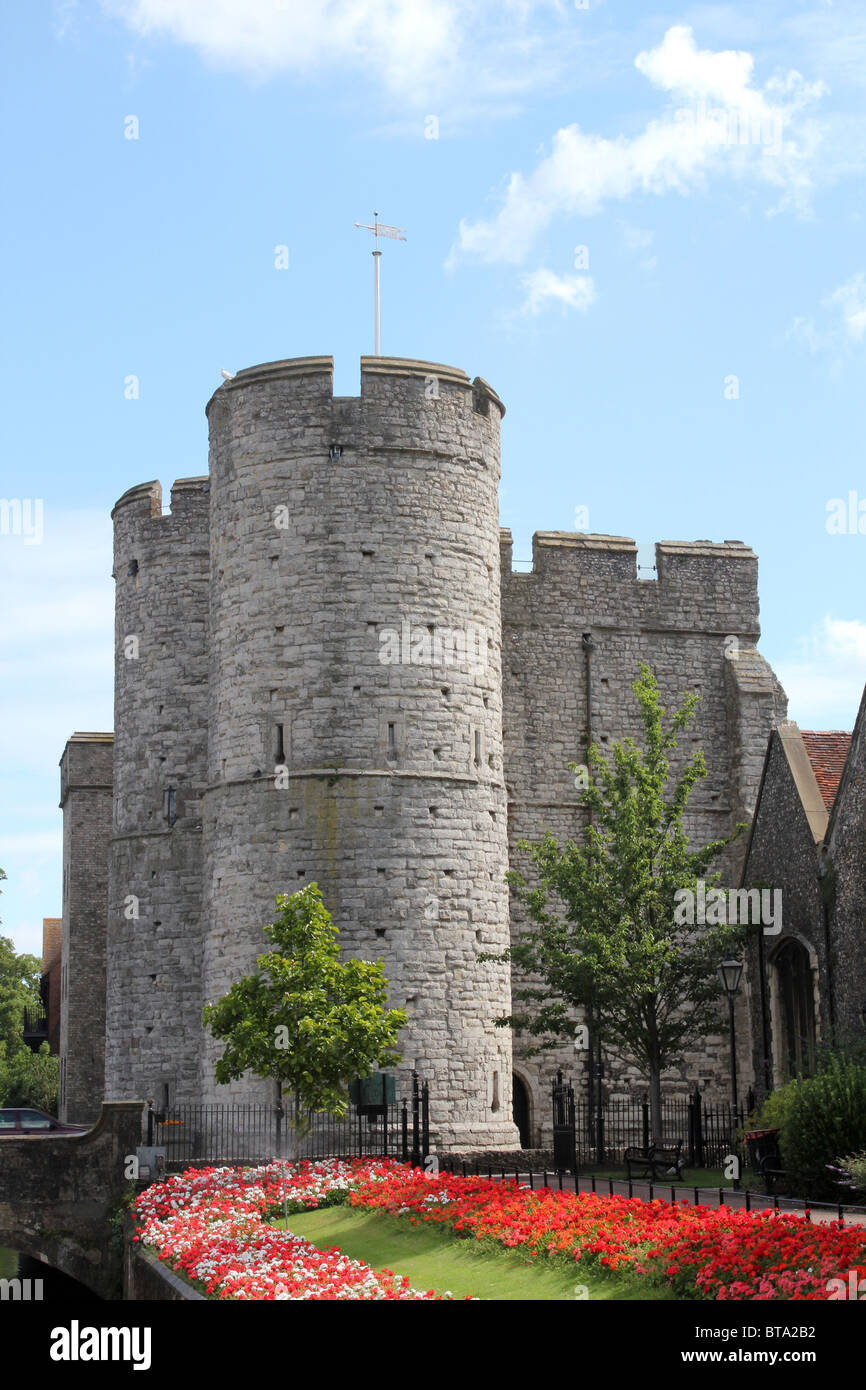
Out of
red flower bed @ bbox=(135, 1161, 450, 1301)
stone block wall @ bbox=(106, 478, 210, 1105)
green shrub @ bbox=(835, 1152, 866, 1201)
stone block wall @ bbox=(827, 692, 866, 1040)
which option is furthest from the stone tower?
green shrub @ bbox=(835, 1152, 866, 1201)

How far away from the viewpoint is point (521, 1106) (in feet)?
114

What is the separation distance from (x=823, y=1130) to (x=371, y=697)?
1321 cm

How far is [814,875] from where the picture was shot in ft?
89.2

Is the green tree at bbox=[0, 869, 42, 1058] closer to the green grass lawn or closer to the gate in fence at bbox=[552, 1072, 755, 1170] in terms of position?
the gate in fence at bbox=[552, 1072, 755, 1170]

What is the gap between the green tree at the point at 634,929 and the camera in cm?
2984

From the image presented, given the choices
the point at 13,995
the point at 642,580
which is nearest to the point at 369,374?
the point at 642,580

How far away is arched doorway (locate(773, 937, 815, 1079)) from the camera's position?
2745cm

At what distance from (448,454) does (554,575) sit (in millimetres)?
5584

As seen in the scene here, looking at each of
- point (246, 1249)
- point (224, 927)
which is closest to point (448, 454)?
point (224, 927)

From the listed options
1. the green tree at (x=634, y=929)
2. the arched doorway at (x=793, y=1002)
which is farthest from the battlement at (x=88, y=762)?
the arched doorway at (x=793, y=1002)

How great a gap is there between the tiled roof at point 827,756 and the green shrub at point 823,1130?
7988mm

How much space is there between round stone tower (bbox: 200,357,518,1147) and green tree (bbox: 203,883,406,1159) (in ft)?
14.2

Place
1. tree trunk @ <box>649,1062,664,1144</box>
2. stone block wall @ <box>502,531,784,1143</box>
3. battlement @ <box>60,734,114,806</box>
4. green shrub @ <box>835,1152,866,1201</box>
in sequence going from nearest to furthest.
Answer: green shrub @ <box>835,1152,866,1201</box>
tree trunk @ <box>649,1062,664,1144</box>
stone block wall @ <box>502,531,784,1143</box>
battlement @ <box>60,734,114,806</box>

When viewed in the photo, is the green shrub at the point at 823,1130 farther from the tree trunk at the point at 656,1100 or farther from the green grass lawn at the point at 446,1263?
the tree trunk at the point at 656,1100
